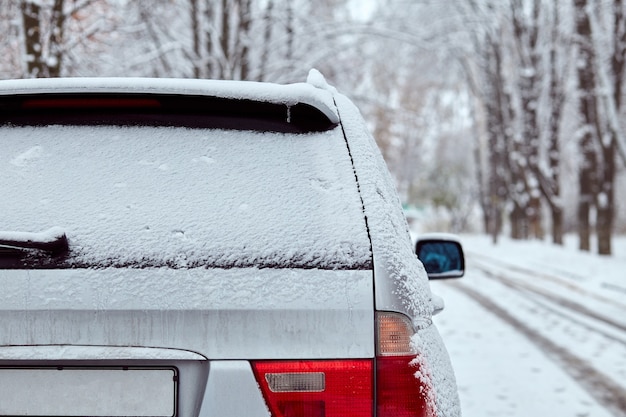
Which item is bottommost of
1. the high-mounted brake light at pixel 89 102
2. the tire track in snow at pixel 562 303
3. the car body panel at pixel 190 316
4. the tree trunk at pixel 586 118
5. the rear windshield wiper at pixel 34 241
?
the tire track in snow at pixel 562 303

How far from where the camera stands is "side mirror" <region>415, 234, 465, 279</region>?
8.63 ft

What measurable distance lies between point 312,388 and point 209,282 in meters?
0.34

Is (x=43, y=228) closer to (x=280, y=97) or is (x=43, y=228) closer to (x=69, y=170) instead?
(x=69, y=170)

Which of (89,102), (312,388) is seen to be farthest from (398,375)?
(89,102)

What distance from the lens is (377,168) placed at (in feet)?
6.19

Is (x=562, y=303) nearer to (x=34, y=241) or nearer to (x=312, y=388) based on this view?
(x=312, y=388)

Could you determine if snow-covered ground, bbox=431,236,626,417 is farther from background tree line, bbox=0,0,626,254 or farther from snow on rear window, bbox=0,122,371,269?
background tree line, bbox=0,0,626,254

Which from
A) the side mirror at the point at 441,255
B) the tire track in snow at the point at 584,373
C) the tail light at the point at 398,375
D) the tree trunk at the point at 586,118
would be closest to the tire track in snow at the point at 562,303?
the tire track in snow at the point at 584,373

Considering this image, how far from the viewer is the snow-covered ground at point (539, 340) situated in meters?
5.17

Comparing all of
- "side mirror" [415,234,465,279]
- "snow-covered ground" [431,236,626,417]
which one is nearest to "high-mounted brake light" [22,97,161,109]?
"side mirror" [415,234,465,279]

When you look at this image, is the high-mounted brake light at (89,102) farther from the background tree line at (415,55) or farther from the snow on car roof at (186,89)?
the background tree line at (415,55)

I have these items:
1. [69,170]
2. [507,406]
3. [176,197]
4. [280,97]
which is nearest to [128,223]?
[176,197]

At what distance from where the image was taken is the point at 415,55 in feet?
87.7

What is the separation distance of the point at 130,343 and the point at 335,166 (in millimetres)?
701
